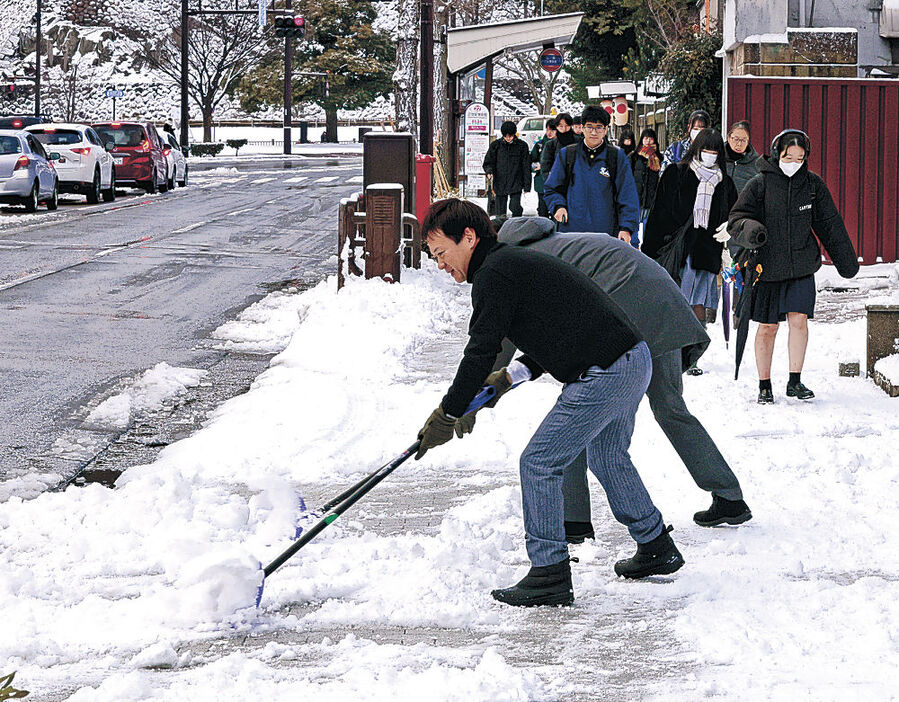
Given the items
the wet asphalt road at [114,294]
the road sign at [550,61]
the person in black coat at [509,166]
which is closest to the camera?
the wet asphalt road at [114,294]

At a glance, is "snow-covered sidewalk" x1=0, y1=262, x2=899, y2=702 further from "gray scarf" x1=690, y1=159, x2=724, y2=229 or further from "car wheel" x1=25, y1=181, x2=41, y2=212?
"car wheel" x1=25, y1=181, x2=41, y2=212

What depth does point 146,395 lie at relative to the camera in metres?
9.59

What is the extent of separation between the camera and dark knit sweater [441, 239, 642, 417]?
15.6ft

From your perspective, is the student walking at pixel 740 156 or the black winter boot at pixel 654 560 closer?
the black winter boot at pixel 654 560

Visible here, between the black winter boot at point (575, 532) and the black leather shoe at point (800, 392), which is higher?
the black leather shoe at point (800, 392)

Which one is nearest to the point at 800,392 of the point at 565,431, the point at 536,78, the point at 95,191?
the point at 565,431

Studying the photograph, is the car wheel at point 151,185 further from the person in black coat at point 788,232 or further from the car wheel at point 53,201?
the person in black coat at point 788,232

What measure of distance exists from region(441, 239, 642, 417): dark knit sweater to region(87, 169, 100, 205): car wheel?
1033 inches

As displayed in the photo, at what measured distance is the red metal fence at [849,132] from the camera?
15.2 meters

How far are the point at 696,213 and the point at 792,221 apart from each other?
1.02 metres

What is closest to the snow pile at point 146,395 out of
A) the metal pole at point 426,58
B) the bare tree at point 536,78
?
the metal pole at point 426,58

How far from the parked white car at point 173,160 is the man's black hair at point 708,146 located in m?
26.9

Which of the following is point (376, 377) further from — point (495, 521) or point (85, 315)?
point (85, 315)

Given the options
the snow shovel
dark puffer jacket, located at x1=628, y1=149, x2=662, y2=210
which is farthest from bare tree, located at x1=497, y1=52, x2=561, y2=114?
the snow shovel
